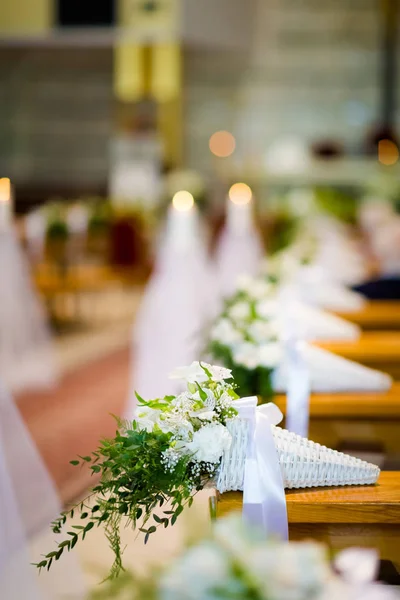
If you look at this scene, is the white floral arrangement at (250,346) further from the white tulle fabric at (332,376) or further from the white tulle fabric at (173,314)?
the white tulle fabric at (173,314)

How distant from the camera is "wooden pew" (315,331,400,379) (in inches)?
140

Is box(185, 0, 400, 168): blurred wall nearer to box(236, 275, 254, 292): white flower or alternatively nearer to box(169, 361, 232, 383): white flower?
box(236, 275, 254, 292): white flower

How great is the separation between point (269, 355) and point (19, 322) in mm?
4649

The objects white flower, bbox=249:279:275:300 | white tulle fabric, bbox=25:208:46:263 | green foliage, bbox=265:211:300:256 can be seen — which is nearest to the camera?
white flower, bbox=249:279:275:300

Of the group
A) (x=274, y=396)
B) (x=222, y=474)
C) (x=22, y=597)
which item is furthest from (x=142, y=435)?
(x=274, y=396)

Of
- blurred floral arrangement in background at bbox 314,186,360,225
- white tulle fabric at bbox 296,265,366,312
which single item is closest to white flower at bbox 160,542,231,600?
white tulle fabric at bbox 296,265,366,312

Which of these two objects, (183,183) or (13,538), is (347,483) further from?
(183,183)

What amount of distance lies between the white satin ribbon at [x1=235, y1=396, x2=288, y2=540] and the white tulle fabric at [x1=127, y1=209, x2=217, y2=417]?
253 centimetres

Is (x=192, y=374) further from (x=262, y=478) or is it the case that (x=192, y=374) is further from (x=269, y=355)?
(x=269, y=355)

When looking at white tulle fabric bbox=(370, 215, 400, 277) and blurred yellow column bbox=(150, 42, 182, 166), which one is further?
blurred yellow column bbox=(150, 42, 182, 166)

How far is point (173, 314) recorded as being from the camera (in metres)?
5.81

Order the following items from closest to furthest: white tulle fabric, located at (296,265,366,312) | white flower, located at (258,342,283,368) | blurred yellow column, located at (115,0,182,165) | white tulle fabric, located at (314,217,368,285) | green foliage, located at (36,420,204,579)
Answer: green foliage, located at (36,420,204,579) < white flower, located at (258,342,283,368) < white tulle fabric, located at (296,265,366,312) < white tulle fabric, located at (314,217,368,285) < blurred yellow column, located at (115,0,182,165)

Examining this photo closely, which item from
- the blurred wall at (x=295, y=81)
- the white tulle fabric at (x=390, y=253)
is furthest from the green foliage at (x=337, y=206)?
the white tulle fabric at (x=390, y=253)

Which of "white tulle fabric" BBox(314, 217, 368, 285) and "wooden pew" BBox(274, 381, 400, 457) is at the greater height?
"wooden pew" BBox(274, 381, 400, 457)
